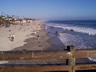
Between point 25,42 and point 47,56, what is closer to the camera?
point 47,56

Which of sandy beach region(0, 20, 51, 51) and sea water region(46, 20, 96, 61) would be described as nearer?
sandy beach region(0, 20, 51, 51)

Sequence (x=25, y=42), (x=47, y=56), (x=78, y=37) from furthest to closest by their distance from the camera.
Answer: (x=78, y=37) < (x=25, y=42) < (x=47, y=56)

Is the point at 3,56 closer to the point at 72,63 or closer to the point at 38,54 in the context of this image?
the point at 38,54

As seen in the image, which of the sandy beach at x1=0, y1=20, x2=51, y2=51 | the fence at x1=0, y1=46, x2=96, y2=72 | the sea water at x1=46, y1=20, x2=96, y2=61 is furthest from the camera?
the sea water at x1=46, y1=20, x2=96, y2=61

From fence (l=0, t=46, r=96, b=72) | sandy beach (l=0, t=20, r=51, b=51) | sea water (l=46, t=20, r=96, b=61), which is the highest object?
fence (l=0, t=46, r=96, b=72)

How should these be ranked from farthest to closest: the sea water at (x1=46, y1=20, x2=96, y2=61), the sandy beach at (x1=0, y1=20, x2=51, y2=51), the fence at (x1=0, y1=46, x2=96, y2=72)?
the sea water at (x1=46, y1=20, x2=96, y2=61) → the sandy beach at (x1=0, y1=20, x2=51, y2=51) → the fence at (x1=0, y1=46, x2=96, y2=72)

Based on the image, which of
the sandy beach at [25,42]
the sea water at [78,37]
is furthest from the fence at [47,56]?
the sandy beach at [25,42]

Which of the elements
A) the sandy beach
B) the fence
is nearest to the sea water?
the sandy beach

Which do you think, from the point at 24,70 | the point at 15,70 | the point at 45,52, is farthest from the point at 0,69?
the point at 45,52

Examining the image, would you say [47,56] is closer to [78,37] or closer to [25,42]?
[25,42]

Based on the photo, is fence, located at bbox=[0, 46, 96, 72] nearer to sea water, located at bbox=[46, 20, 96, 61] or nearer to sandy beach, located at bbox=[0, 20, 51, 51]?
sea water, located at bbox=[46, 20, 96, 61]

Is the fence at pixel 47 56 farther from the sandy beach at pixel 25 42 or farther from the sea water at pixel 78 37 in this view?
the sandy beach at pixel 25 42

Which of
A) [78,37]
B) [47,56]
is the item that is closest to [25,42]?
[78,37]

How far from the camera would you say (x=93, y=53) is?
3.10m
